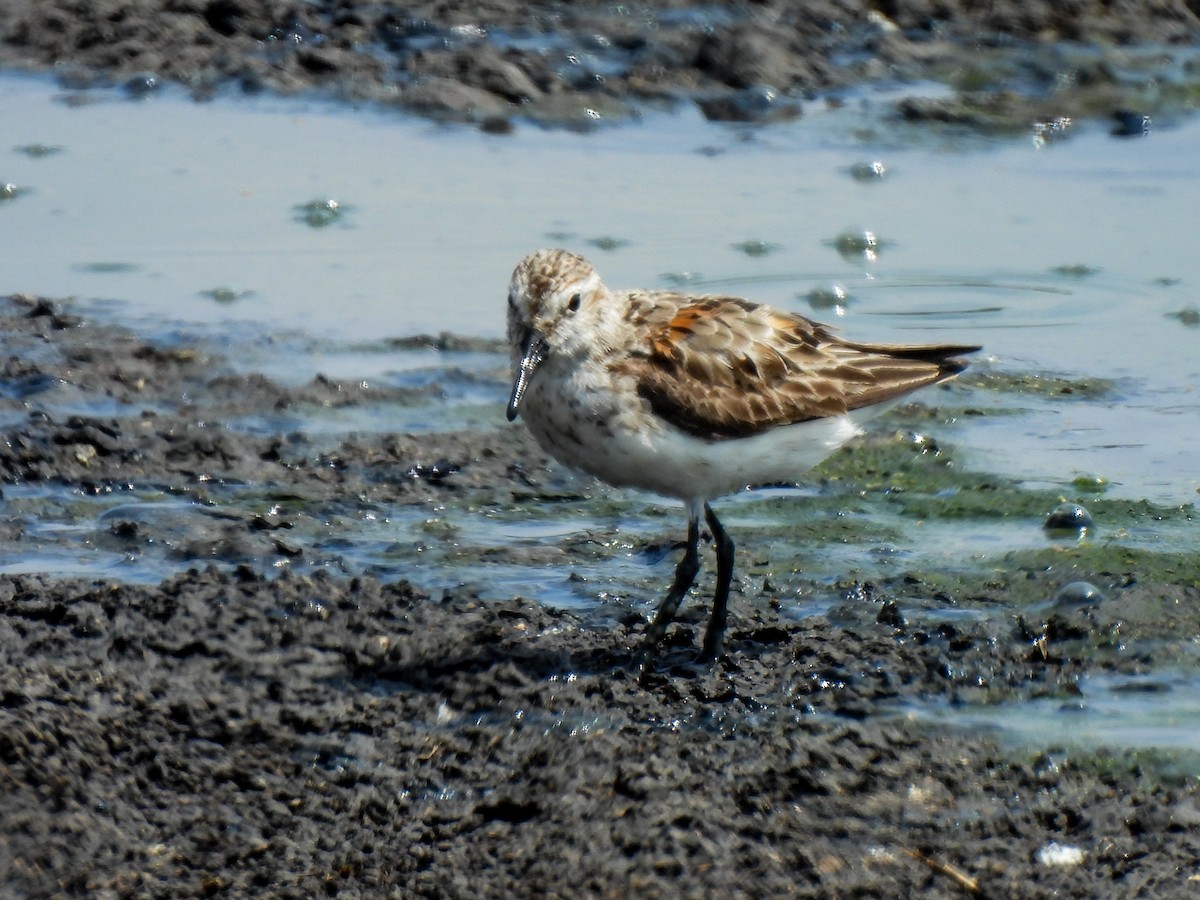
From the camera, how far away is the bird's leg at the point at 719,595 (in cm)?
621

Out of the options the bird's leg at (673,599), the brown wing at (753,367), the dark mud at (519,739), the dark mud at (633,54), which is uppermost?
the dark mud at (633,54)

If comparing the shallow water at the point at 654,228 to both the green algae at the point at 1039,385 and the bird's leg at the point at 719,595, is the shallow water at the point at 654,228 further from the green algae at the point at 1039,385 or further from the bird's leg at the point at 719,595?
the bird's leg at the point at 719,595

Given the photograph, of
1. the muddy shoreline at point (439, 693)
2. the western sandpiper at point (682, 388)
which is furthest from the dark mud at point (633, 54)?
the western sandpiper at point (682, 388)

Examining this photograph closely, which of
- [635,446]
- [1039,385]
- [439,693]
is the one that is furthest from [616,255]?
[439,693]

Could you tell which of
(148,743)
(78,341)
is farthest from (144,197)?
(148,743)

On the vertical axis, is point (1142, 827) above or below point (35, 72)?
below

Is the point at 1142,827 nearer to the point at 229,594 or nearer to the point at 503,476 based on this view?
the point at 229,594

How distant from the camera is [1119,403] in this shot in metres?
8.99

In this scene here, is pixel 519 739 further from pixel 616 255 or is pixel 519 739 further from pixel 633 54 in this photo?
pixel 633 54

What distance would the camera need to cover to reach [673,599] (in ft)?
20.6

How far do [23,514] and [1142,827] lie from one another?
4.53 metres

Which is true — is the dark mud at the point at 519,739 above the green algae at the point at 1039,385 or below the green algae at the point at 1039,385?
below

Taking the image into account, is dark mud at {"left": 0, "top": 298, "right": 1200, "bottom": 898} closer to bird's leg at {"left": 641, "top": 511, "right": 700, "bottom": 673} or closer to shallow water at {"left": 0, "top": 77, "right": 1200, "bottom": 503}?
bird's leg at {"left": 641, "top": 511, "right": 700, "bottom": 673}

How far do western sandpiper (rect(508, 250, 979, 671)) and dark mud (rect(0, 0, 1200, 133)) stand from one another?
6.87m
